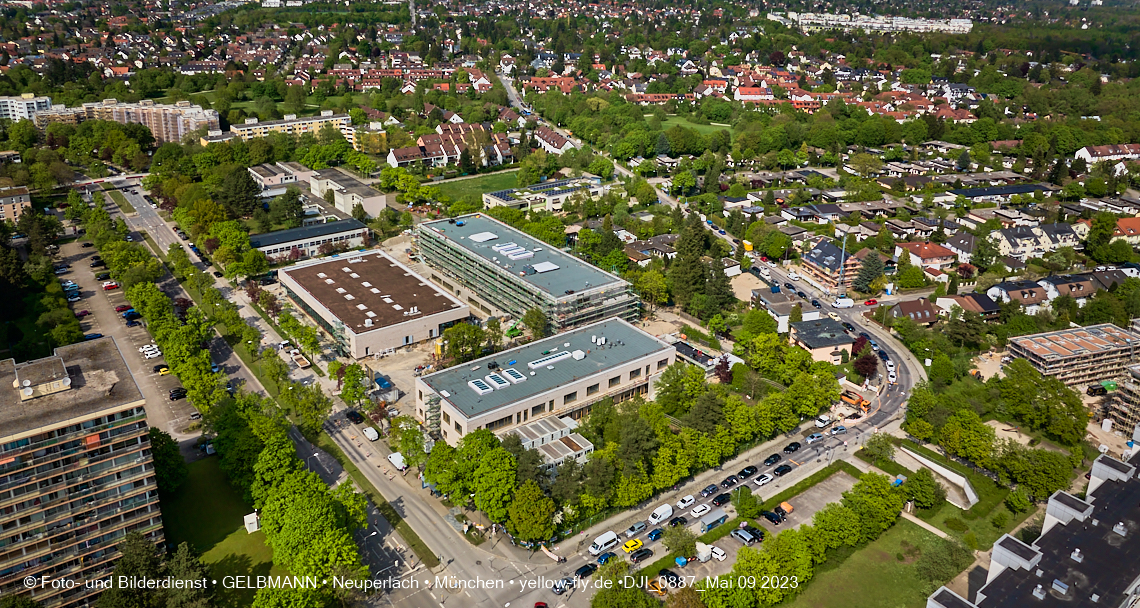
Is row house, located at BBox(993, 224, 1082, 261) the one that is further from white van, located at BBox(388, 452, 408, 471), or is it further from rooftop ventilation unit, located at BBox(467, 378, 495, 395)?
white van, located at BBox(388, 452, 408, 471)

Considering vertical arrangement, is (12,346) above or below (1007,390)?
below

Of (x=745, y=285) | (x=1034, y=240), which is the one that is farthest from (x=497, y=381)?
(x=1034, y=240)

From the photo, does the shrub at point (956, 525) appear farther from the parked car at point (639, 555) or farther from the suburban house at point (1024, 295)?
the suburban house at point (1024, 295)

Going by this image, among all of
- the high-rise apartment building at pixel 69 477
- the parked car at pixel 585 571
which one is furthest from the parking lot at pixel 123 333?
the parked car at pixel 585 571

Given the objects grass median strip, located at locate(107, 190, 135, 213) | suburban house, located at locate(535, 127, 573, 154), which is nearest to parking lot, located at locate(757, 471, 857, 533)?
suburban house, located at locate(535, 127, 573, 154)

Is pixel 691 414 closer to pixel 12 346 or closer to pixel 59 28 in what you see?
pixel 12 346

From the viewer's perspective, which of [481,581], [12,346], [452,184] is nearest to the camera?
[481,581]

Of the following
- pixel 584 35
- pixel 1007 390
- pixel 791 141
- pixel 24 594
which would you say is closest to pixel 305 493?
pixel 24 594
